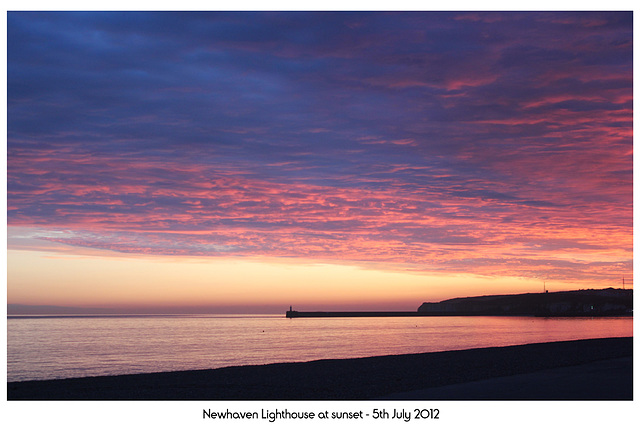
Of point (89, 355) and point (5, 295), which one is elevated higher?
point (5, 295)

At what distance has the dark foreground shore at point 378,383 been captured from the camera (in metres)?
16.6

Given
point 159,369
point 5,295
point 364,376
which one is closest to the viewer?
point 5,295

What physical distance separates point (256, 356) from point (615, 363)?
3060cm

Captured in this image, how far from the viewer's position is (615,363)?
961 inches

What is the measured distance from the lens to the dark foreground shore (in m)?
16.6

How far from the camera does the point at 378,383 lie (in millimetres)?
20750

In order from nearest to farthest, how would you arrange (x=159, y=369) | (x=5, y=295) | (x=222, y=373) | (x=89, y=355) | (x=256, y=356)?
(x=5, y=295) → (x=222, y=373) → (x=159, y=369) → (x=256, y=356) → (x=89, y=355)
